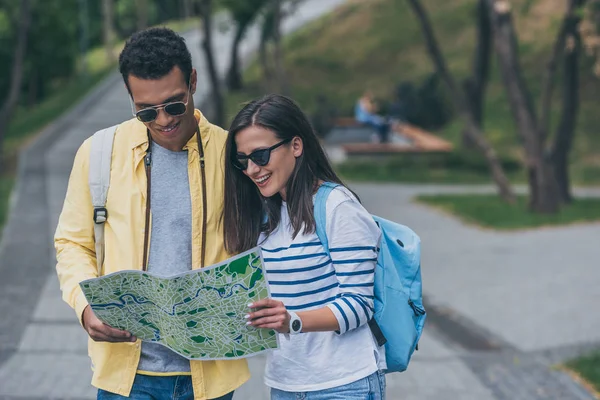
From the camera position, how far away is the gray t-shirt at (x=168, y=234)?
3.23 m

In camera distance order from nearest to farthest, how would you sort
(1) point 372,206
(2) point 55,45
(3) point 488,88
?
1. (1) point 372,206
2. (3) point 488,88
3. (2) point 55,45

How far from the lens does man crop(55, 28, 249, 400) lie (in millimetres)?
3207

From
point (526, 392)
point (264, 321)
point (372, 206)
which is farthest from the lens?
point (372, 206)

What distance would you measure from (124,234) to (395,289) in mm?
815

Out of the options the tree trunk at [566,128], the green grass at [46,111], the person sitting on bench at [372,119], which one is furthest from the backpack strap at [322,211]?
the person sitting on bench at [372,119]

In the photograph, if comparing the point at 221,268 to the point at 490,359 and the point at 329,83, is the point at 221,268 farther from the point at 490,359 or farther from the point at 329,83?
the point at 329,83

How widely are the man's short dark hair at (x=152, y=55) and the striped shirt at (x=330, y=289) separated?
541mm

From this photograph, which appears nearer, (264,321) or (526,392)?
(264,321)

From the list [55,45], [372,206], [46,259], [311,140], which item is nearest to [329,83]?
[55,45]

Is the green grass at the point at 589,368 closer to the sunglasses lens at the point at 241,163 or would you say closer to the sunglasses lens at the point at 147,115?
the sunglasses lens at the point at 241,163

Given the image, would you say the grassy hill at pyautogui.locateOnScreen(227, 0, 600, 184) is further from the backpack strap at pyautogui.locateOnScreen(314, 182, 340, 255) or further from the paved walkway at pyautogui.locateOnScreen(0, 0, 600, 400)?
the backpack strap at pyautogui.locateOnScreen(314, 182, 340, 255)

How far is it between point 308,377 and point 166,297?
0.50m

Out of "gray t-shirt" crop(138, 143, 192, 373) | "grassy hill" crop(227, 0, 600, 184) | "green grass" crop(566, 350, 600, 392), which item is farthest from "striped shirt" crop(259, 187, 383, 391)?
"grassy hill" crop(227, 0, 600, 184)

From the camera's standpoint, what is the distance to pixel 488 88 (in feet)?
106
